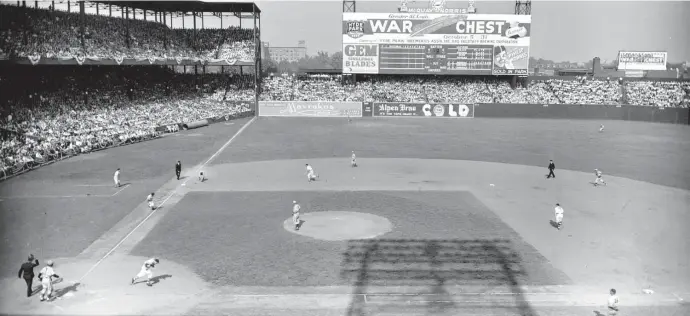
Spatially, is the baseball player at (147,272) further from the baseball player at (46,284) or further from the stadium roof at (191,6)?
the stadium roof at (191,6)

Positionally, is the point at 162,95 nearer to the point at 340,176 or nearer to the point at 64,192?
the point at 64,192

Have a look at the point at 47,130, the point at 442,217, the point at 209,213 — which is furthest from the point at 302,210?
the point at 47,130

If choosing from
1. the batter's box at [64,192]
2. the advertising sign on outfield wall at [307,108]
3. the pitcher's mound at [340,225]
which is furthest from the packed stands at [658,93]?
the batter's box at [64,192]

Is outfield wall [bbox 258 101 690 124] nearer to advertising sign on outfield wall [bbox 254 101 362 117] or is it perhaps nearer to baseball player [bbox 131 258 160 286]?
advertising sign on outfield wall [bbox 254 101 362 117]

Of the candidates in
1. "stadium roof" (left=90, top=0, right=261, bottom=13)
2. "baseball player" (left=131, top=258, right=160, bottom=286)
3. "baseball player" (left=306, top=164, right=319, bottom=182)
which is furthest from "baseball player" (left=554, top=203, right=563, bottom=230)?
"stadium roof" (left=90, top=0, right=261, bottom=13)

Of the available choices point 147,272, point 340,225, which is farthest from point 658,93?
point 147,272

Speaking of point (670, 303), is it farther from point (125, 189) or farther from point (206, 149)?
point (206, 149)
